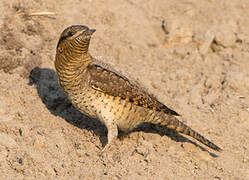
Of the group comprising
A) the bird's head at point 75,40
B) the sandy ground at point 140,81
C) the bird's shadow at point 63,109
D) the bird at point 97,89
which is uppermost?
the bird's head at point 75,40

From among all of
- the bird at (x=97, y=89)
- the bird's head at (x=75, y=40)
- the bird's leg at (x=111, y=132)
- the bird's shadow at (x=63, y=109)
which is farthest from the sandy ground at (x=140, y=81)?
the bird's head at (x=75, y=40)

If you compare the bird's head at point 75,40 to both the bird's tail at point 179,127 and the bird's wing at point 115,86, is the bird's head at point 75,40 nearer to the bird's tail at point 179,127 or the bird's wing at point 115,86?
the bird's wing at point 115,86

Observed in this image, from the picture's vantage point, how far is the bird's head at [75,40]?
4.38m

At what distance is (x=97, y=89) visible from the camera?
15.6 feet

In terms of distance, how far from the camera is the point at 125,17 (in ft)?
24.2

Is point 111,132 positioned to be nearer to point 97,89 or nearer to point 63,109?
point 97,89

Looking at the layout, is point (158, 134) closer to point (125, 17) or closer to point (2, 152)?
point (2, 152)

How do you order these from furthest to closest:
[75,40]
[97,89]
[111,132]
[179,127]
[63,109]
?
[63,109] < [179,127] < [111,132] < [97,89] < [75,40]

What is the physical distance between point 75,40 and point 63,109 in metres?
1.49

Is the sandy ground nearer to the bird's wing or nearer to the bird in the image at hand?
the bird

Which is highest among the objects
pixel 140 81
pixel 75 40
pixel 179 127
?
pixel 75 40

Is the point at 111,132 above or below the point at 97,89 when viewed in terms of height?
below

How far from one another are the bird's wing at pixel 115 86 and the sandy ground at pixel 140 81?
0.61 m

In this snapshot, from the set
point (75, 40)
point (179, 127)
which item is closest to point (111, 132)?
point (179, 127)
